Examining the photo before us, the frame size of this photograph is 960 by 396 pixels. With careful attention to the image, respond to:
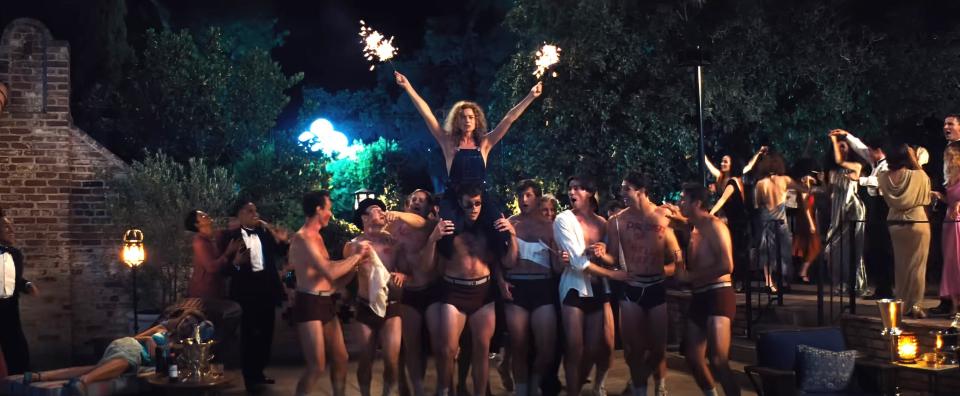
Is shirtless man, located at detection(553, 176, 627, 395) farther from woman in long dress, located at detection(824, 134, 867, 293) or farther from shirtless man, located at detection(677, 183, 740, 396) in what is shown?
woman in long dress, located at detection(824, 134, 867, 293)

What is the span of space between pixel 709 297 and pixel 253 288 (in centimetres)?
432

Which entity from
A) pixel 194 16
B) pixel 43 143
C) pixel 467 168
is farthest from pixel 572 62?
pixel 194 16

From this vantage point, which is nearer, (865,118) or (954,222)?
(954,222)

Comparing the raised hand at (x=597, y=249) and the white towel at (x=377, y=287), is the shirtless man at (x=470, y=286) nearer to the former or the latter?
the white towel at (x=377, y=287)

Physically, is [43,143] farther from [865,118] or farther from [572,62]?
[865,118]

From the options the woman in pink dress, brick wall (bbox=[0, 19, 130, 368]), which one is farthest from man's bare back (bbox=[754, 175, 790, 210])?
brick wall (bbox=[0, 19, 130, 368])

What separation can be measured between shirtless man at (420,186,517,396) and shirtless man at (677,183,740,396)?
1354mm

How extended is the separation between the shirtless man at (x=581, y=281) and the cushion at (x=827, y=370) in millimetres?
1528

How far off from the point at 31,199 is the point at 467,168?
653cm

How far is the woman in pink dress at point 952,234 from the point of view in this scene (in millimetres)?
10531

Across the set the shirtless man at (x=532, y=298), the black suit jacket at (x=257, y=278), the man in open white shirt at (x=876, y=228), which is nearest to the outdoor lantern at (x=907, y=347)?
the shirtless man at (x=532, y=298)

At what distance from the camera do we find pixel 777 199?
13375 mm

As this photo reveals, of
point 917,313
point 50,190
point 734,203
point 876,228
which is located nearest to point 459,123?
point 917,313

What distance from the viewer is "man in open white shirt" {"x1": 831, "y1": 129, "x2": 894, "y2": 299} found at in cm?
1195
